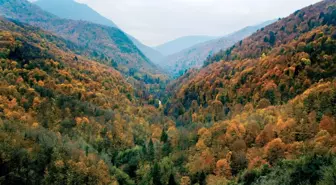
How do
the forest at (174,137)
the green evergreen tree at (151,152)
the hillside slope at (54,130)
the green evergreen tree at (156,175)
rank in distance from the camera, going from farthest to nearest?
the green evergreen tree at (151,152), the green evergreen tree at (156,175), the hillside slope at (54,130), the forest at (174,137)

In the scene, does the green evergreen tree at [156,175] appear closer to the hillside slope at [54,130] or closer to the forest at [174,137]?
the forest at [174,137]

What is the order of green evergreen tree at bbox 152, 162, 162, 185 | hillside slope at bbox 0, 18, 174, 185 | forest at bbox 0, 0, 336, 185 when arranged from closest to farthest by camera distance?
forest at bbox 0, 0, 336, 185
hillside slope at bbox 0, 18, 174, 185
green evergreen tree at bbox 152, 162, 162, 185

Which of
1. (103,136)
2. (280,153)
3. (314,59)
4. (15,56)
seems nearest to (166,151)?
(103,136)

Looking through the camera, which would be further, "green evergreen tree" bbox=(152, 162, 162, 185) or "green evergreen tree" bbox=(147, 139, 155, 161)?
"green evergreen tree" bbox=(147, 139, 155, 161)

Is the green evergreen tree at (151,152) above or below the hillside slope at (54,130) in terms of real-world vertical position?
below

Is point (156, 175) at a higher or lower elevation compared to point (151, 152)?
lower

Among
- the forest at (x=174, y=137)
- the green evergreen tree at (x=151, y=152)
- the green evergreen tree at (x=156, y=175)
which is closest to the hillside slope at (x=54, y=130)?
the forest at (x=174, y=137)

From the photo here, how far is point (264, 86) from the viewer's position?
176 m

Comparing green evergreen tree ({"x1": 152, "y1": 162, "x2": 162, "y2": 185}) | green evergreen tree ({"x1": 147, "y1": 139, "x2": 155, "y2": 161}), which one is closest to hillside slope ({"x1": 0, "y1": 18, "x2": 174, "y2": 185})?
green evergreen tree ({"x1": 147, "y1": 139, "x2": 155, "y2": 161})

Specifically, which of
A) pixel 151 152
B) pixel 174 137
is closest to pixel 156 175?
pixel 151 152

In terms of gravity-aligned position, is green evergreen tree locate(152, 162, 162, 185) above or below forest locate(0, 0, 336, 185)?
below

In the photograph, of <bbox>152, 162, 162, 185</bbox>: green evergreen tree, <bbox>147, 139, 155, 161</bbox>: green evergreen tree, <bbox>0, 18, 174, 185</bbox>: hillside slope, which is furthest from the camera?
<bbox>147, 139, 155, 161</bbox>: green evergreen tree

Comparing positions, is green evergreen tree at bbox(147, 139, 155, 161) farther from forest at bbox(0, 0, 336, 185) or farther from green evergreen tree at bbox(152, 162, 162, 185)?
green evergreen tree at bbox(152, 162, 162, 185)

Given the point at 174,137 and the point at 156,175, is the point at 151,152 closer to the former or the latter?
the point at 156,175
